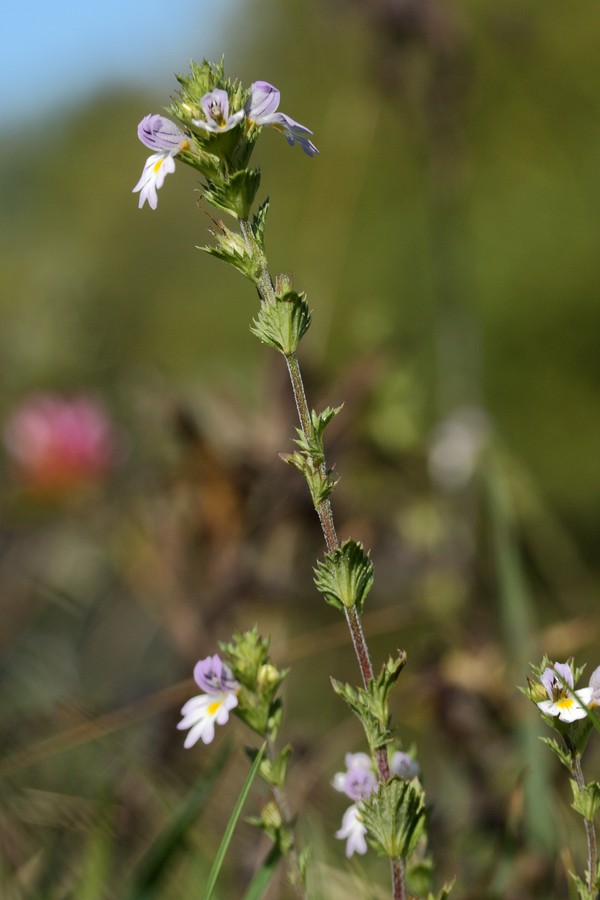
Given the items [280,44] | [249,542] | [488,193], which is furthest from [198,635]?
[280,44]

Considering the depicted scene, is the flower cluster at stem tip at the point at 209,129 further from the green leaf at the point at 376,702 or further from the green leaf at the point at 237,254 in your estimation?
the green leaf at the point at 376,702

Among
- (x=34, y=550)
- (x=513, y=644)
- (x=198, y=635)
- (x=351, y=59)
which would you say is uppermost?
(x=351, y=59)

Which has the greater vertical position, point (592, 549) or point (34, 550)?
point (592, 549)

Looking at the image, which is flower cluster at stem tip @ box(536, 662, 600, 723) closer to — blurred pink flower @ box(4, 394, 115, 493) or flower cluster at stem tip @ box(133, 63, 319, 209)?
flower cluster at stem tip @ box(133, 63, 319, 209)

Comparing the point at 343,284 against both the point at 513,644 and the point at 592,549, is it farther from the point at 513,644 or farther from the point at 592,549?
the point at 513,644

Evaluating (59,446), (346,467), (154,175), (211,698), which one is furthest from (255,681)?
(59,446)

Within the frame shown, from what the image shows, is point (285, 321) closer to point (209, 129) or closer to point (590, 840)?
point (209, 129)

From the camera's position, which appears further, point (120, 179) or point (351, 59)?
point (120, 179)
